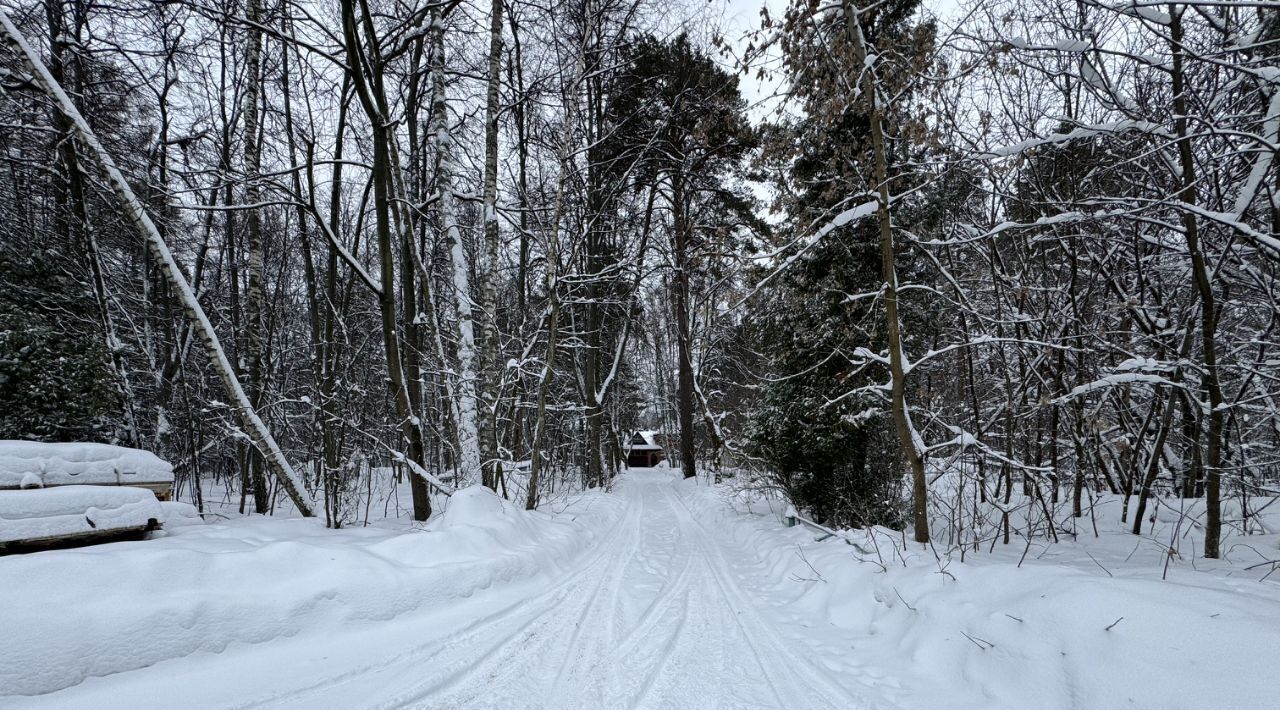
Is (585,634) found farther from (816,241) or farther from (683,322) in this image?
(683,322)

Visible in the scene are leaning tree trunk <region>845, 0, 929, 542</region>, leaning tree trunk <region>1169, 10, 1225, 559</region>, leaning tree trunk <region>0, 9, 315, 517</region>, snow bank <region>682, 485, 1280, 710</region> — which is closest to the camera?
snow bank <region>682, 485, 1280, 710</region>

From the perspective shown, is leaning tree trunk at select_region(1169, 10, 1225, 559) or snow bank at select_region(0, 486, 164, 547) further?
leaning tree trunk at select_region(1169, 10, 1225, 559)

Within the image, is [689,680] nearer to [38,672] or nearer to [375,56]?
[38,672]

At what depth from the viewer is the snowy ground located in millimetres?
2305

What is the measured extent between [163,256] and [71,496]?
3.07m

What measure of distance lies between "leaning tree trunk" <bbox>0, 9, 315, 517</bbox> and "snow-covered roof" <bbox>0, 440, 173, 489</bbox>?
1.08 metres

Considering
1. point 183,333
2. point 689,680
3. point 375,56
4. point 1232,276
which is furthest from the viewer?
point 183,333

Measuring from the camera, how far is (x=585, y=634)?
3594 millimetres

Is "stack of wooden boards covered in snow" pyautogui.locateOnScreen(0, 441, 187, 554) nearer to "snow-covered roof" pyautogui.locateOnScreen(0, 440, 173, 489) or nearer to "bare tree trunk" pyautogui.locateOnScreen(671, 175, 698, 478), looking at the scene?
Answer: "snow-covered roof" pyautogui.locateOnScreen(0, 440, 173, 489)

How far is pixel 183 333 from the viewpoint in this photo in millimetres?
11961

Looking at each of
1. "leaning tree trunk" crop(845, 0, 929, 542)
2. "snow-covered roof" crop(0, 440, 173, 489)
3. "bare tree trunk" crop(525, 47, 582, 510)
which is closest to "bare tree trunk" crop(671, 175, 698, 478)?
"bare tree trunk" crop(525, 47, 582, 510)

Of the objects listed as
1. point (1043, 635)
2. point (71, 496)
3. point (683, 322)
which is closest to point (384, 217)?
point (71, 496)

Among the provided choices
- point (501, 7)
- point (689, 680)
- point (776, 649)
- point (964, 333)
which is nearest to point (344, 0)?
point (501, 7)

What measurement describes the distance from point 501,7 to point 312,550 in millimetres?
8047
